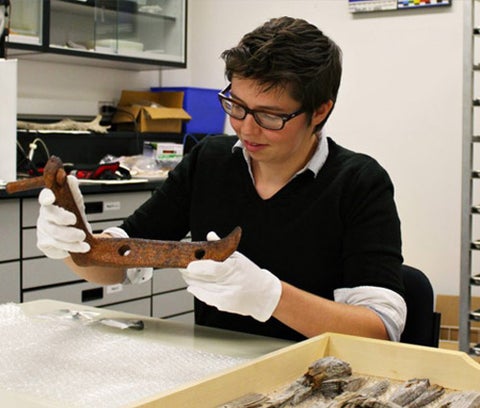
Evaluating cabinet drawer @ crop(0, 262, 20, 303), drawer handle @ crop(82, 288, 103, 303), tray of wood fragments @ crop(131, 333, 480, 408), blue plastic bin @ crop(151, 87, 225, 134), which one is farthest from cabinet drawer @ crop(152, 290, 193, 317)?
tray of wood fragments @ crop(131, 333, 480, 408)

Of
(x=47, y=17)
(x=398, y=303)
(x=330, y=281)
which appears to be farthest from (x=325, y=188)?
(x=47, y=17)

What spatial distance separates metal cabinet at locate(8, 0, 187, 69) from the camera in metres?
3.43

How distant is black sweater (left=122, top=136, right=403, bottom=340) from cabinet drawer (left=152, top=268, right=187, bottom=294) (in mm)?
1737

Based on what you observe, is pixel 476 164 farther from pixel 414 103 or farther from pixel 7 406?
pixel 7 406

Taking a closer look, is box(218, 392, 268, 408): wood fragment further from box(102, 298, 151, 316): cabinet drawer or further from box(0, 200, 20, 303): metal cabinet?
box(102, 298, 151, 316): cabinet drawer

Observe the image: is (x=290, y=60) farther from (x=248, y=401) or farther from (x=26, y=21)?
(x=26, y=21)

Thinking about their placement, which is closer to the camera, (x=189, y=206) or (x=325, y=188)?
→ (x=325, y=188)

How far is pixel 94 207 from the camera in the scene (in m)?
3.15

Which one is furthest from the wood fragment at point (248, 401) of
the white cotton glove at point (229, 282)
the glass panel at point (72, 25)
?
the glass panel at point (72, 25)

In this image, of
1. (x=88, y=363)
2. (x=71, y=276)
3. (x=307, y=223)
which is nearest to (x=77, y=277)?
(x=71, y=276)

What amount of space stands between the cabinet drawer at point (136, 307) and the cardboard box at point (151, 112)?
1.03m

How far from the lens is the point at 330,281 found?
1.62 meters

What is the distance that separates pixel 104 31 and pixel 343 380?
3.07 meters

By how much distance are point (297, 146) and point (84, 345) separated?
0.61 metres
